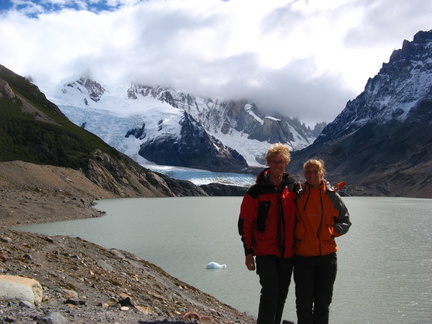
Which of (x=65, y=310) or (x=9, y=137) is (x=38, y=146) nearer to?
(x=9, y=137)

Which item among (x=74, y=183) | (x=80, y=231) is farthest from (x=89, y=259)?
(x=74, y=183)

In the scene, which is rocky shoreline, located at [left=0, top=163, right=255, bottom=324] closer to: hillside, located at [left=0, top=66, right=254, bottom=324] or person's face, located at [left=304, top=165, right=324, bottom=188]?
hillside, located at [left=0, top=66, right=254, bottom=324]

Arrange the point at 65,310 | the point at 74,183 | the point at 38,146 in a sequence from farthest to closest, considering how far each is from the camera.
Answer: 1. the point at 38,146
2. the point at 74,183
3. the point at 65,310

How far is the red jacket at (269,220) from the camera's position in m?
6.76

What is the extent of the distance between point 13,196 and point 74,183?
4427cm

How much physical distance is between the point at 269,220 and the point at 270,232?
19cm

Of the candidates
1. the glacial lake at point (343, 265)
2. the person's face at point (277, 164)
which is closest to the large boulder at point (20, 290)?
the person's face at point (277, 164)

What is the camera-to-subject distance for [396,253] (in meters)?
26.1

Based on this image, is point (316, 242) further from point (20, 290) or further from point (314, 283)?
point (20, 290)

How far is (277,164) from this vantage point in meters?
7.00

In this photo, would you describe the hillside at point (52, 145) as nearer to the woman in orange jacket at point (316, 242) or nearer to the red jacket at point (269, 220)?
the red jacket at point (269, 220)

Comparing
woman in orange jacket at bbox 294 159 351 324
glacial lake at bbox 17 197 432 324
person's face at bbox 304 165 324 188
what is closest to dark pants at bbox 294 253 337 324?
woman in orange jacket at bbox 294 159 351 324

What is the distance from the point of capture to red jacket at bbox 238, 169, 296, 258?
22.2 feet

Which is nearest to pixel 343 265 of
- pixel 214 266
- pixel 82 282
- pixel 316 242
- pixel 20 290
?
pixel 214 266
